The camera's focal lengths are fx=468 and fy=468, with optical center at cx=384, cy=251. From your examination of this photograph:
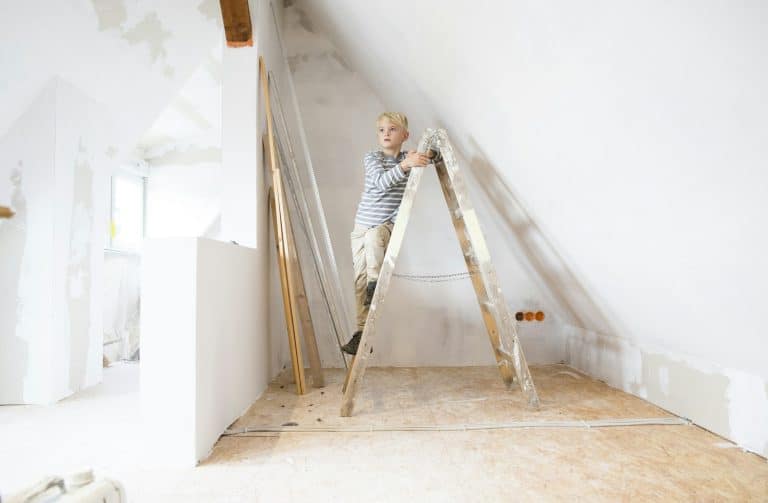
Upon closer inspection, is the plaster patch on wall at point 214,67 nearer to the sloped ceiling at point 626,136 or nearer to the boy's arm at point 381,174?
the sloped ceiling at point 626,136

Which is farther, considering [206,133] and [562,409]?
[206,133]

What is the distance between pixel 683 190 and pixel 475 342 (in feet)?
6.83

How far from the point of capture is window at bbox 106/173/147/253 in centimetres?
457

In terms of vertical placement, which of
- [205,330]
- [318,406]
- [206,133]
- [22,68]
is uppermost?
[206,133]

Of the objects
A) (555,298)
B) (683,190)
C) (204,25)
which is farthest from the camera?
(555,298)

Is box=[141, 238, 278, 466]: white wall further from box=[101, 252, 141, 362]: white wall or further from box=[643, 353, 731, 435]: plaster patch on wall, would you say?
box=[101, 252, 141, 362]: white wall

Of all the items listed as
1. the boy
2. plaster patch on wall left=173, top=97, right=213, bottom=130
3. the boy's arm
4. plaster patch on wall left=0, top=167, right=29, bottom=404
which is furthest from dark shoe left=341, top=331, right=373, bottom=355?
plaster patch on wall left=173, top=97, right=213, bottom=130

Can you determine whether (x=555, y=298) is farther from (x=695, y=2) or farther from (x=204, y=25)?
(x=204, y=25)

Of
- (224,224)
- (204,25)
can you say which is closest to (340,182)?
(224,224)

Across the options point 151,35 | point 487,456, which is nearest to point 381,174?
point 487,456

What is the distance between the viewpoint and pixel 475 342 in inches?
124

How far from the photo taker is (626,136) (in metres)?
1.23

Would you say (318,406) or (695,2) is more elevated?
(695,2)

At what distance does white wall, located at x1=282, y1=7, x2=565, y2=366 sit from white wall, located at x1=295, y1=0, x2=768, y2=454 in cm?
53
